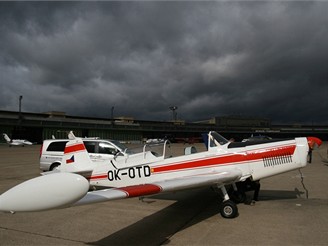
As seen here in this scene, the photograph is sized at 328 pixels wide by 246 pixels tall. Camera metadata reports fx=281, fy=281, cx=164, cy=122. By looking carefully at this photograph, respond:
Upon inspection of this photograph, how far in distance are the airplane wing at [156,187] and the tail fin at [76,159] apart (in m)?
3.60


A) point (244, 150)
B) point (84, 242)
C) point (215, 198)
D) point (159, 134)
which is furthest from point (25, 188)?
point (159, 134)

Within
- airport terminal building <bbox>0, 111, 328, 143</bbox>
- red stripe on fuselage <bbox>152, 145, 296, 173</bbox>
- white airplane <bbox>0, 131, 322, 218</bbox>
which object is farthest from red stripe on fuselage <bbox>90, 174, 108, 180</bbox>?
airport terminal building <bbox>0, 111, 328, 143</bbox>

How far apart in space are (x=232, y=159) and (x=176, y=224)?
2352mm

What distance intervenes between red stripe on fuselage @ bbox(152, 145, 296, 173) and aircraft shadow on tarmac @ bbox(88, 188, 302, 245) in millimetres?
1069

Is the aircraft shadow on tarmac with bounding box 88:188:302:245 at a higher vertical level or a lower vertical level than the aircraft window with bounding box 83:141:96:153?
lower

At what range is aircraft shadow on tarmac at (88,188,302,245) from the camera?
16.5 feet

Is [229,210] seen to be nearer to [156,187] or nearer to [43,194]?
[156,187]

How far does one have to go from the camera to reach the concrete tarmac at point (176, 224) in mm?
4980

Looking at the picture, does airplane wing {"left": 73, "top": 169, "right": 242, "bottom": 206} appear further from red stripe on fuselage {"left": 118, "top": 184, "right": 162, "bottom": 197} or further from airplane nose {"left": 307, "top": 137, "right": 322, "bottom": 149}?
airplane nose {"left": 307, "top": 137, "right": 322, "bottom": 149}

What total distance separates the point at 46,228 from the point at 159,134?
265ft

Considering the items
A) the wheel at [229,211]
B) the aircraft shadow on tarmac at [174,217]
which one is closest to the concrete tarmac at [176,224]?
the aircraft shadow on tarmac at [174,217]

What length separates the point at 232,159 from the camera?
727cm

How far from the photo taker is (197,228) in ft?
18.5

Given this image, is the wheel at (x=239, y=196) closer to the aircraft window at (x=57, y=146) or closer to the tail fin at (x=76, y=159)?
the tail fin at (x=76, y=159)
